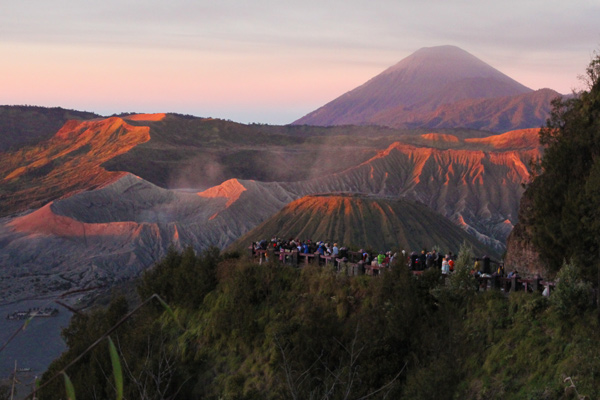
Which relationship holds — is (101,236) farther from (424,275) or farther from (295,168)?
(424,275)

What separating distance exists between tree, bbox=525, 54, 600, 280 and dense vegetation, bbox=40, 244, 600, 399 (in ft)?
5.62

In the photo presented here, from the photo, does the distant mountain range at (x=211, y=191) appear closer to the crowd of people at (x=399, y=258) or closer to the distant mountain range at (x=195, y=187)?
the distant mountain range at (x=195, y=187)

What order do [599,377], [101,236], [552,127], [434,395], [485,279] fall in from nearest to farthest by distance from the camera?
[599,377]
[434,395]
[485,279]
[552,127]
[101,236]

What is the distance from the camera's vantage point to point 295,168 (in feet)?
436

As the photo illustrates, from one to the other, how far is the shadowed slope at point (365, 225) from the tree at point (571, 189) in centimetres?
4050

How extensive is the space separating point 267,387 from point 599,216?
11.5 metres

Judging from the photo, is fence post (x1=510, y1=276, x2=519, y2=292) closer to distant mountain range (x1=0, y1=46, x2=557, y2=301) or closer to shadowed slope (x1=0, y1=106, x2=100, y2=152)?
distant mountain range (x1=0, y1=46, x2=557, y2=301)

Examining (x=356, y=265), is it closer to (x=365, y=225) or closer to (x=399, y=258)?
(x=399, y=258)

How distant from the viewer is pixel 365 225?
221ft

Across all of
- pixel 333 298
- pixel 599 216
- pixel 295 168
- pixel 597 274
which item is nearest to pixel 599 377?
pixel 597 274

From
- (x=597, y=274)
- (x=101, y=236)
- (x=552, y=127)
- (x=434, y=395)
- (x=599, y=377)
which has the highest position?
(x=552, y=127)

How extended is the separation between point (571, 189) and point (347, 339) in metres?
8.17

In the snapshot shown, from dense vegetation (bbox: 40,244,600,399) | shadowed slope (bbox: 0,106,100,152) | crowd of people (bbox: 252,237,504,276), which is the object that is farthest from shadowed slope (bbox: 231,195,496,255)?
shadowed slope (bbox: 0,106,100,152)

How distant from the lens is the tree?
19219 mm
